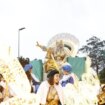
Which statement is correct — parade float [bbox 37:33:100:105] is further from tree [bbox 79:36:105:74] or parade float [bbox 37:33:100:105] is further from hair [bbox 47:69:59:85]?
tree [bbox 79:36:105:74]

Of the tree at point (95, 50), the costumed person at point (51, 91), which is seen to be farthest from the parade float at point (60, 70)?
the tree at point (95, 50)

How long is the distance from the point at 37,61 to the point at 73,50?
38.1 inches

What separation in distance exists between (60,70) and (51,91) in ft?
7.12

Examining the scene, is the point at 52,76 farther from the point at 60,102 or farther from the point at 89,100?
the point at 89,100

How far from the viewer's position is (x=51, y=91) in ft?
30.9

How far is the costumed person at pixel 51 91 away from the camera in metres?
9.24

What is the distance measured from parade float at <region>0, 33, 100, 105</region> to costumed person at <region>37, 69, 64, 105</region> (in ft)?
0.99

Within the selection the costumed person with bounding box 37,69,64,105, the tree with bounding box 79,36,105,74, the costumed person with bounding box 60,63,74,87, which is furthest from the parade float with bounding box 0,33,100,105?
the tree with bounding box 79,36,105,74

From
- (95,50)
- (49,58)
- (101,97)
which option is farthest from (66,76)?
(95,50)

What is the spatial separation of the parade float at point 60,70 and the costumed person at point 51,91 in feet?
0.99

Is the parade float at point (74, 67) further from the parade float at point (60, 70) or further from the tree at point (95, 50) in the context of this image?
the tree at point (95, 50)

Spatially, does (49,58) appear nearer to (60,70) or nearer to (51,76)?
(60,70)

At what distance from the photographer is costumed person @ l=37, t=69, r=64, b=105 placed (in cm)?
924

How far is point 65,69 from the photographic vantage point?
1127 centimetres
